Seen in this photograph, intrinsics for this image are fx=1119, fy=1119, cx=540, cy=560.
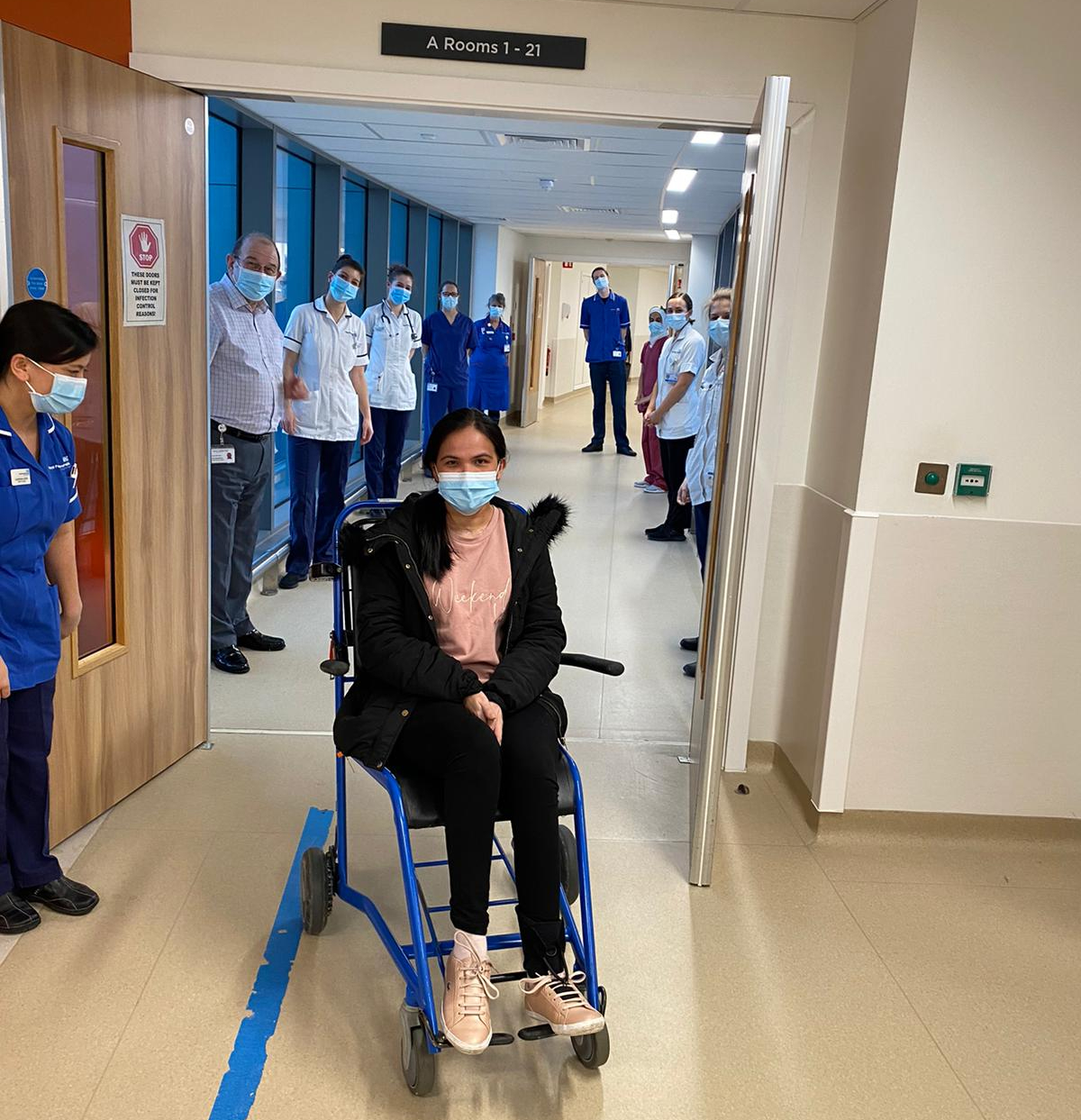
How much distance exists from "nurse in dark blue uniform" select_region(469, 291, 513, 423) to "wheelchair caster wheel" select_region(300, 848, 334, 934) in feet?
30.5

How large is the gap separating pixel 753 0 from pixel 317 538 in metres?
3.80

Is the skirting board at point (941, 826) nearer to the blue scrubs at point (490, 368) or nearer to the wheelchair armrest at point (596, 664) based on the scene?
the wheelchair armrest at point (596, 664)

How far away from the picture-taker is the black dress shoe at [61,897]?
2.78 meters

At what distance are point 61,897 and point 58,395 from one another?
126 centimetres

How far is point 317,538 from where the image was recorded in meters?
6.23

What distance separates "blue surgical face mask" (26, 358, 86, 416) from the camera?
2.42 metres

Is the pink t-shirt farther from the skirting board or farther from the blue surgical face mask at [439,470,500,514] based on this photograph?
the skirting board

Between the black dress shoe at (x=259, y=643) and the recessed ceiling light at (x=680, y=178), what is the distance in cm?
425

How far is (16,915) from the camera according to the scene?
2701 millimetres

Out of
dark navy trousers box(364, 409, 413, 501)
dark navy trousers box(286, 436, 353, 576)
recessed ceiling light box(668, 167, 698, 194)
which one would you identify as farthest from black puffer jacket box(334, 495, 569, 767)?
dark navy trousers box(364, 409, 413, 501)

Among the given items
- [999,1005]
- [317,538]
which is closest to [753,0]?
[999,1005]

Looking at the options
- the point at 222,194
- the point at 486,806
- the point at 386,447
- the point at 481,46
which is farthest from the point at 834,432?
the point at 386,447

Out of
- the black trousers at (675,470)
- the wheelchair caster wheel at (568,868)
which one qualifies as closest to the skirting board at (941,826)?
the wheelchair caster wheel at (568,868)

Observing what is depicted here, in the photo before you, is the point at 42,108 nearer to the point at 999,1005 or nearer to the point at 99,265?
the point at 99,265
